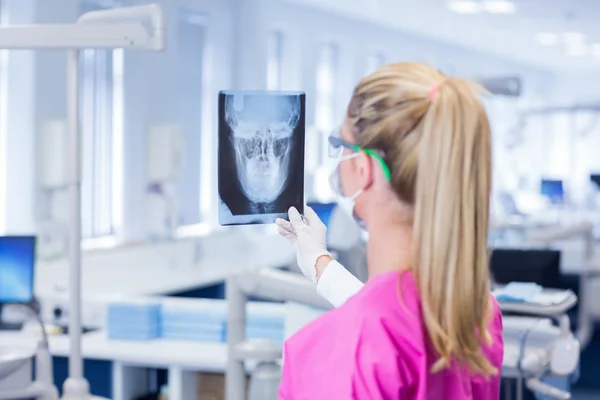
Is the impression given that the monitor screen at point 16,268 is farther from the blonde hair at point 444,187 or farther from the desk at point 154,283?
the blonde hair at point 444,187

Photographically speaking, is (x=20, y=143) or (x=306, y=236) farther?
(x=20, y=143)

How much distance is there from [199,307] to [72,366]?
1.18m

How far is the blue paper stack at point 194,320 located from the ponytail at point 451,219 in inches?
94.1

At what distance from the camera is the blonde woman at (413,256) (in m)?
1.16

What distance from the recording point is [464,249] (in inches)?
45.7

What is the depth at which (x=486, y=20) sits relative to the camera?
1039 cm

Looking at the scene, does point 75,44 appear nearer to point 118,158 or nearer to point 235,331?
point 235,331

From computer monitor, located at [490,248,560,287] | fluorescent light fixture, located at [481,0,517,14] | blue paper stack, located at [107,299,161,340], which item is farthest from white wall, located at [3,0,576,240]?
computer monitor, located at [490,248,560,287]

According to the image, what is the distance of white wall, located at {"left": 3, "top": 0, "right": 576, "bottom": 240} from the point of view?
518 centimetres

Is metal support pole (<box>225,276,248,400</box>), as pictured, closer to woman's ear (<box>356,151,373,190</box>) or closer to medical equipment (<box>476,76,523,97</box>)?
woman's ear (<box>356,151,373,190</box>)

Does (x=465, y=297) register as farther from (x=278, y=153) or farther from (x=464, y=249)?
(x=278, y=153)

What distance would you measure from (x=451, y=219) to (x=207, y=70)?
665 centimetres

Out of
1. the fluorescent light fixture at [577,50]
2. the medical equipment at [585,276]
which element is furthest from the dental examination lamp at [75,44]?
the fluorescent light fixture at [577,50]

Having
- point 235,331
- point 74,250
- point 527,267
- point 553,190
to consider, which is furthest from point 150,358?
point 553,190
